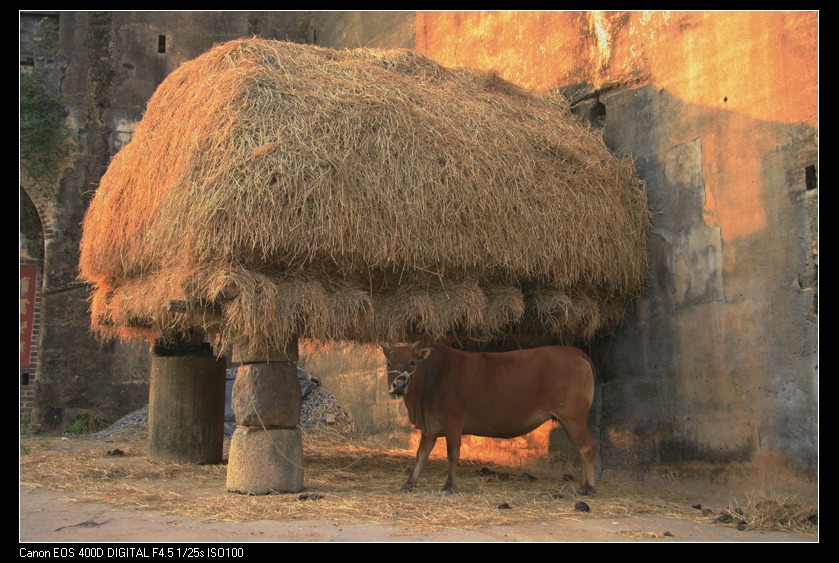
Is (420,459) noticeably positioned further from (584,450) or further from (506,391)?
(584,450)

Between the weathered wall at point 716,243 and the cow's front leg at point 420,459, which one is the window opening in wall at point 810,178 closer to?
the weathered wall at point 716,243

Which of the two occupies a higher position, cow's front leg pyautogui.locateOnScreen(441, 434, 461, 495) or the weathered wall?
the weathered wall

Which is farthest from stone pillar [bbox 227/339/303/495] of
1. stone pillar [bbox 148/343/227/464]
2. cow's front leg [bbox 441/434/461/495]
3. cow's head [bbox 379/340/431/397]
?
stone pillar [bbox 148/343/227/464]

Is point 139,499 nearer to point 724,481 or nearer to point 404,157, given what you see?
point 404,157

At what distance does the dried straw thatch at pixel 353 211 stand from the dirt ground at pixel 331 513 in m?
1.49

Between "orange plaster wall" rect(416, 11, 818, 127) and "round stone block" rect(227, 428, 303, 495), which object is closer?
"round stone block" rect(227, 428, 303, 495)

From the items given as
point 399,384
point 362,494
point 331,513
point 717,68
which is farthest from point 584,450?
point 717,68

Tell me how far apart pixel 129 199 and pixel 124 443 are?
5.99 meters

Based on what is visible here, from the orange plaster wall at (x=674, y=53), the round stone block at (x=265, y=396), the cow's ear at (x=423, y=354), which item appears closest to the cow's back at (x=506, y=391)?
the cow's ear at (x=423, y=354)

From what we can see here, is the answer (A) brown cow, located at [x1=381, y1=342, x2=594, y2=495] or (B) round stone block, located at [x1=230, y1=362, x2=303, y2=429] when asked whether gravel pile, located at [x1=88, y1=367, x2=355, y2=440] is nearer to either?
(A) brown cow, located at [x1=381, y1=342, x2=594, y2=495]

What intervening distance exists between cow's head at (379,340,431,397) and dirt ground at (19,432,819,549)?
3.23ft

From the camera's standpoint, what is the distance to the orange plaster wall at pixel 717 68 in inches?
289

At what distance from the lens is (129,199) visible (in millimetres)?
8312

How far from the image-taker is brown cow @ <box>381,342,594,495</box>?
797cm
